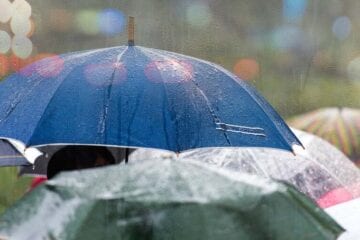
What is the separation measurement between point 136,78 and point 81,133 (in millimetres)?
313

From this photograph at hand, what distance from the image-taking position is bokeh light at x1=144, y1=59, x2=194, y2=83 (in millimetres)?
3244

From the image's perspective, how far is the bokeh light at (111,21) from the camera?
629 cm

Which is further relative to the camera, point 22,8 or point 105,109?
point 22,8

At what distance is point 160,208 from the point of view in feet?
6.76

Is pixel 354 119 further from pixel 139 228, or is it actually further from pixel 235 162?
pixel 139 228

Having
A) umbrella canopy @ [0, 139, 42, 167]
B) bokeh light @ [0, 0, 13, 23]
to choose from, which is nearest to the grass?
bokeh light @ [0, 0, 13, 23]

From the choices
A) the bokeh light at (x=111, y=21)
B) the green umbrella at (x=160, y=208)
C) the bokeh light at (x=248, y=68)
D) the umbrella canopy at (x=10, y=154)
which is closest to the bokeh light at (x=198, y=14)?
the bokeh light at (x=248, y=68)

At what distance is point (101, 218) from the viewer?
6.68 ft

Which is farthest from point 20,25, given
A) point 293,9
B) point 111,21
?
point 293,9

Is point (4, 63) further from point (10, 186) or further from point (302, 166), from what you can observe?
point (302, 166)

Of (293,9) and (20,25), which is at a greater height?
(293,9)

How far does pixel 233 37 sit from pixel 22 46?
62.0 inches

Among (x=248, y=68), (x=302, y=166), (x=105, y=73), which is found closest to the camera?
(x=105, y=73)

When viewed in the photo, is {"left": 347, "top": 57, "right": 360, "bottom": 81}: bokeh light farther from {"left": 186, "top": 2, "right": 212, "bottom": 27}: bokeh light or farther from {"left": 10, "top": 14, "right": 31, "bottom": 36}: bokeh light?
{"left": 10, "top": 14, "right": 31, "bottom": 36}: bokeh light
